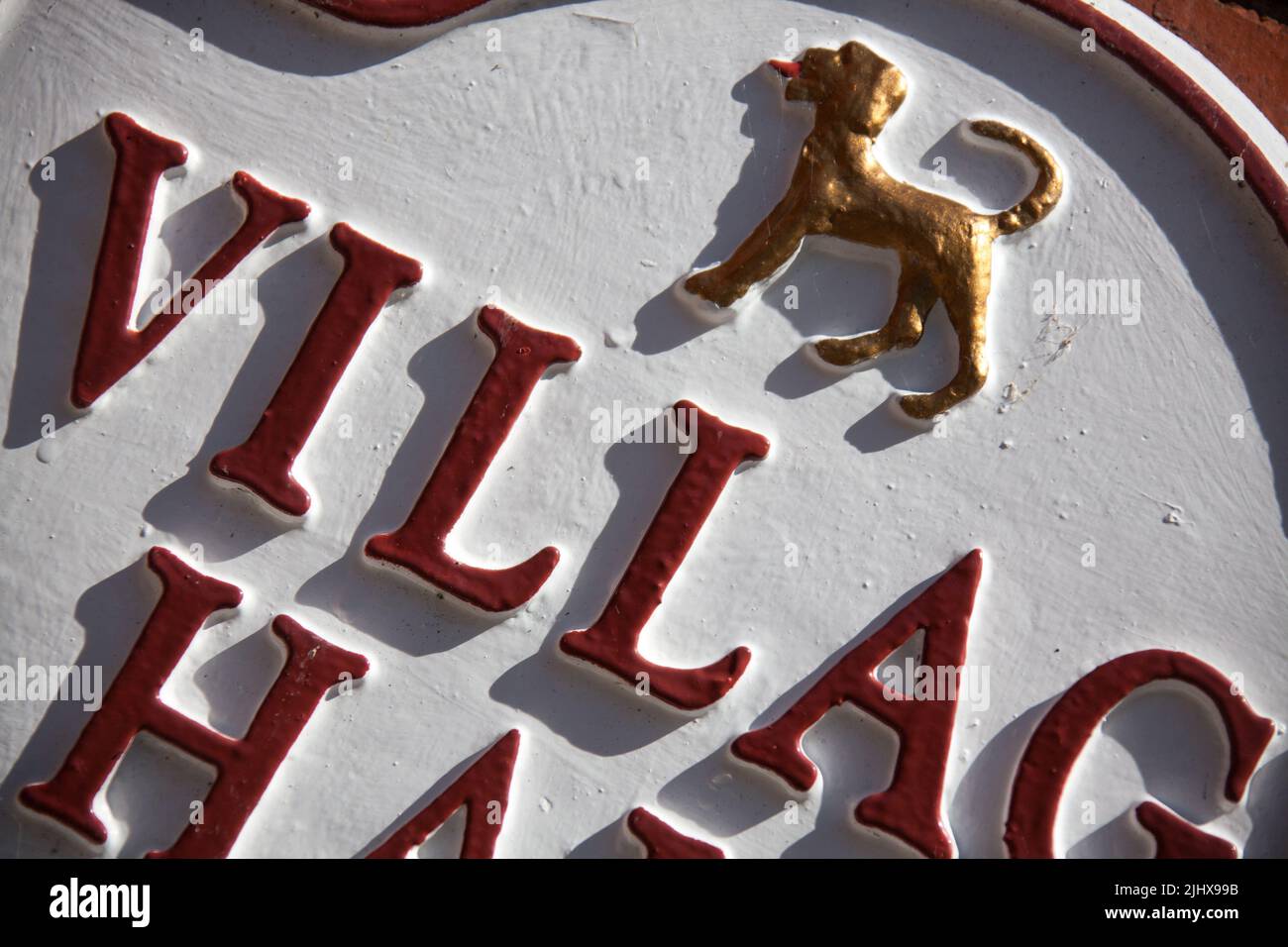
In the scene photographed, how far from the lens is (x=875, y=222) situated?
13.6ft

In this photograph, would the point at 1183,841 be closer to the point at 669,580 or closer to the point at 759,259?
the point at 669,580

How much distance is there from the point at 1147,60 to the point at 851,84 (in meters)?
1.10

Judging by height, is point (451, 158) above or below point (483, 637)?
above

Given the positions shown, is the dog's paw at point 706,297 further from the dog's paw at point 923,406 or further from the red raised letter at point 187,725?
the red raised letter at point 187,725

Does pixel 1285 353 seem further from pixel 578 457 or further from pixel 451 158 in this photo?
pixel 451 158

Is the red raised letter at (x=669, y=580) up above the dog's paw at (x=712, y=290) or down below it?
below

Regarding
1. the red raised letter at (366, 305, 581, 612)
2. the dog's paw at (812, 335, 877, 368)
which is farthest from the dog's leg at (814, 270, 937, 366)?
the red raised letter at (366, 305, 581, 612)

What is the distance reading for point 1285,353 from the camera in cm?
423

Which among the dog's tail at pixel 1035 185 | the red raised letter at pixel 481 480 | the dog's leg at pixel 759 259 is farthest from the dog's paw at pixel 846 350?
the red raised letter at pixel 481 480

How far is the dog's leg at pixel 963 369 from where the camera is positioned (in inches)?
163

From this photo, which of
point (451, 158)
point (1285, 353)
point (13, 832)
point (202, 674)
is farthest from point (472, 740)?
point (1285, 353)

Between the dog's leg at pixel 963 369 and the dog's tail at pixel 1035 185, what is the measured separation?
299 mm

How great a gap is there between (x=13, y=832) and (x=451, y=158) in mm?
2902

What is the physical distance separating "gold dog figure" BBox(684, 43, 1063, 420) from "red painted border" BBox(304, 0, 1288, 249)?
0.47 meters
